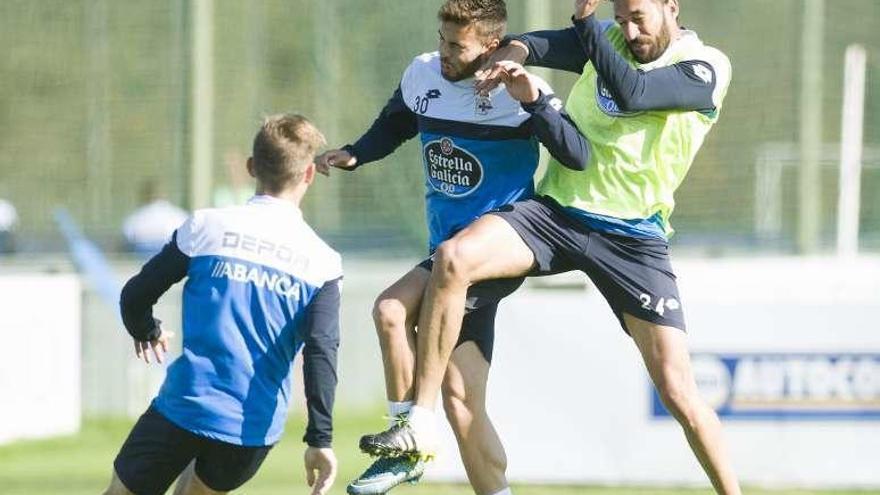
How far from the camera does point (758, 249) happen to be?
12633 mm

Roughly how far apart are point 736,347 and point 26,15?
22.0 feet

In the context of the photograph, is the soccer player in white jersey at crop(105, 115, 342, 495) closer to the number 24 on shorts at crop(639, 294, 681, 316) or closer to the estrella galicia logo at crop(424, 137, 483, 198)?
the estrella galicia logo at crop(424, 137, 483, 198)

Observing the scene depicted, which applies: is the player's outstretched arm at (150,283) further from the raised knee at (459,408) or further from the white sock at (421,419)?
the raised knee at (459,408)

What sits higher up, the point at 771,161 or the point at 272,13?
the point at 272,13

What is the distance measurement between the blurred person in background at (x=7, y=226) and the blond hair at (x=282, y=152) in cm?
850

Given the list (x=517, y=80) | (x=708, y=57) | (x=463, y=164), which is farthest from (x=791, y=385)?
(x=517, y=80)

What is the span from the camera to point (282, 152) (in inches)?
235

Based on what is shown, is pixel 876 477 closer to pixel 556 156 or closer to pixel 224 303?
pixel 556 156

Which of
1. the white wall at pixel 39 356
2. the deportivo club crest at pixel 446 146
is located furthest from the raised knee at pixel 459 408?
the white wall at pixel 39 356

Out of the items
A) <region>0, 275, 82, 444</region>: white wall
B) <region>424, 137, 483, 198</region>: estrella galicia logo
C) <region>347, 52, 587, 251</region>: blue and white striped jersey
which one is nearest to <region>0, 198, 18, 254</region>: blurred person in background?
<region>0, 275, 82, 444</region>: white wall

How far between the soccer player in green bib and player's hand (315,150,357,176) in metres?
0.67

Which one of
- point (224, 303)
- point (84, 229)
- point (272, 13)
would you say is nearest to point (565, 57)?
point (224, 303)

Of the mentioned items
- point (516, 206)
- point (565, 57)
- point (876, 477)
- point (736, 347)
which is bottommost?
point (876, 477)

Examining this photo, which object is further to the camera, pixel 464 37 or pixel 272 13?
pixel 272 13
